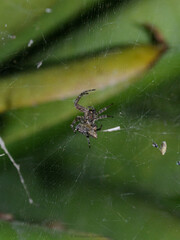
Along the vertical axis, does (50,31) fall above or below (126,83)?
above

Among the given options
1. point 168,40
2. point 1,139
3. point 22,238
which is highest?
point 168,40

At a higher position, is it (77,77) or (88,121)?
(77,77)

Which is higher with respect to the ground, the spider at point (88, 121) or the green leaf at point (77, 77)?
the green leaf at point (77, 77)

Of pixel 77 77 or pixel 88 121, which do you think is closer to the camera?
pixel 77 77

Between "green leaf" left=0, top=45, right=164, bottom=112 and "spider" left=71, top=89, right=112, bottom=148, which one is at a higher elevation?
"green leaf" left=0, top=45, right=164, bottom=112

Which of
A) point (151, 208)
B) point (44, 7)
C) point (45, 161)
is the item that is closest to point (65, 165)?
point (45, 161)

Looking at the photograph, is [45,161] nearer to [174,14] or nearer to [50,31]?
[50,31]

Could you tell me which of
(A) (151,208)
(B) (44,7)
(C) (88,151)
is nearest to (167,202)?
(A) (151,208)
